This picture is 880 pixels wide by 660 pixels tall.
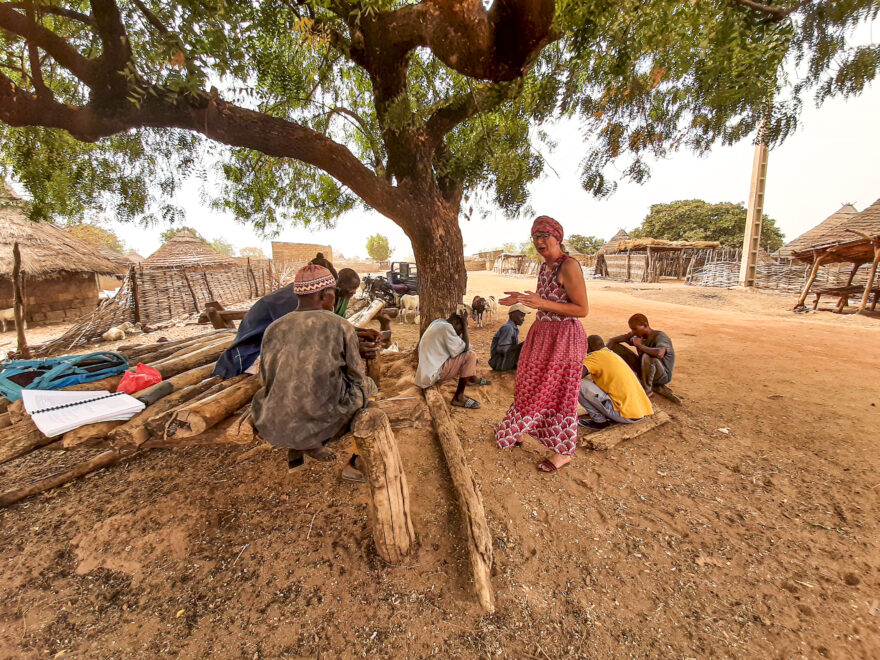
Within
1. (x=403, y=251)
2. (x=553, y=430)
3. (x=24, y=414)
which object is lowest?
(x=553, y=430)

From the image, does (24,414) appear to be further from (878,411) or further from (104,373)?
(878,411)

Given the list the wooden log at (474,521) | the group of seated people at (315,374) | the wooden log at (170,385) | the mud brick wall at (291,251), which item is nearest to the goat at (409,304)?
the wooden log at (170,385)

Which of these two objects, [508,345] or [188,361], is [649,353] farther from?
[188,361]

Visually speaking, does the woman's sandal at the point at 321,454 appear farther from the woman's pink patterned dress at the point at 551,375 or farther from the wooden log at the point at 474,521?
the woman's pink patterned dress at the point at 551,375

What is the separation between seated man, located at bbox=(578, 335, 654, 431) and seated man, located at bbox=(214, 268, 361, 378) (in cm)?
283

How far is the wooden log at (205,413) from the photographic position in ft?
7.63

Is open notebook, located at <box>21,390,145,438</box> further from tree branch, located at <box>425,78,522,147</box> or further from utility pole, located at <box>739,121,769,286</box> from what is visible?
utility pole, located at <box>739,121,769,286</box>

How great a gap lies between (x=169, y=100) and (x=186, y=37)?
26.7 inches

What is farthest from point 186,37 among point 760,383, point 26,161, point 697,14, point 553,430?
point 760,383

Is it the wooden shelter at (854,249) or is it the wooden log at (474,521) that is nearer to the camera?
the wooden log at (474,521)

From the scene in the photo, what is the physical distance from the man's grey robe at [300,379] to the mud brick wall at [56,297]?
544 inches

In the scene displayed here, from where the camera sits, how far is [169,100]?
3.38m

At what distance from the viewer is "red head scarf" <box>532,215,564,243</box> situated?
2.59 metres

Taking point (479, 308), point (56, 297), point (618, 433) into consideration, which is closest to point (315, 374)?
point (618, 433)
